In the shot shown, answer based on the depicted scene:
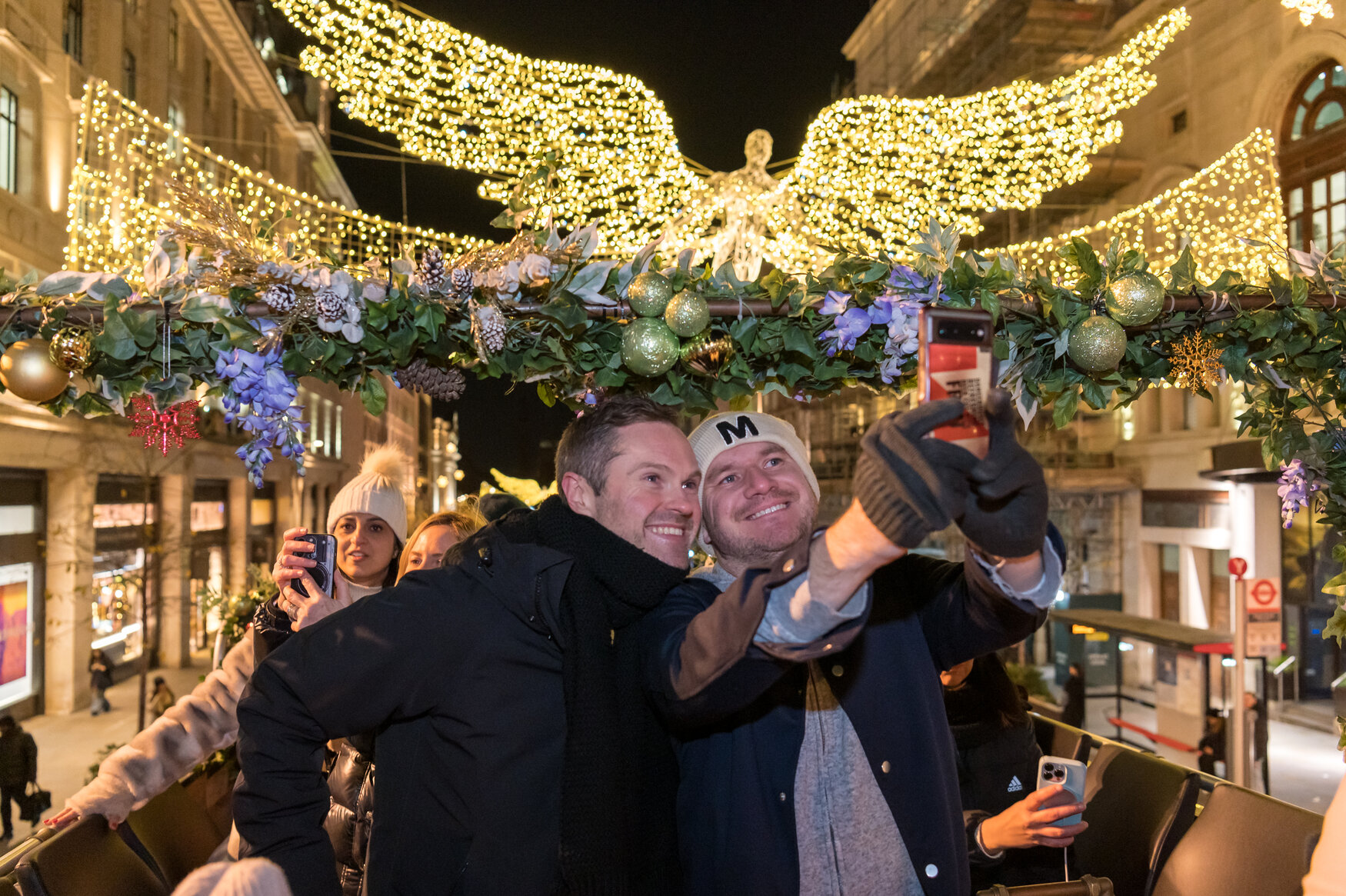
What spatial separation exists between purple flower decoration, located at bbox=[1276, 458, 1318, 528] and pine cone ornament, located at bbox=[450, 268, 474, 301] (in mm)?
2814

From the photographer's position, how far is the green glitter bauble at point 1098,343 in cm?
272

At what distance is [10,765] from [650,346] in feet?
30.8

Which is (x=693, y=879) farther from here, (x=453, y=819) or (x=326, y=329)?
(x=326, y=329)

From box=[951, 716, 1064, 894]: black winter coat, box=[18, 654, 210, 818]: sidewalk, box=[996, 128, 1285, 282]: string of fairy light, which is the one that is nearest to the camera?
box=[951, 716, 1064, 894]: black winter coat

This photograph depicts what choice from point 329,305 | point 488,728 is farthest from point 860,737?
point 329,305

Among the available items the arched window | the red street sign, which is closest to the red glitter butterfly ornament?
the red street sign

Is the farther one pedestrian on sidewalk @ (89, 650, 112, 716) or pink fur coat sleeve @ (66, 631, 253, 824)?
pedestrian on sidewalk @ (89, 650, 112, 716)

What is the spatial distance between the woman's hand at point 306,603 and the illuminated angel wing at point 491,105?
3.69 meters

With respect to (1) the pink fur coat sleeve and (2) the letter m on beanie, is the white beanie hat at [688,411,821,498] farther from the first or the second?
(1) the pink fur coat sleeve

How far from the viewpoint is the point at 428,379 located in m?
2.80

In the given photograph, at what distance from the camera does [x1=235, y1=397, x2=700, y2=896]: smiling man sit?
2.15 m

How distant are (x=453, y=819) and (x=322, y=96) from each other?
37.3 meters

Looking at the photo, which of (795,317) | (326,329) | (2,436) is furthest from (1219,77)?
(2,436)

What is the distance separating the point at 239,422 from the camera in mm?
2701
